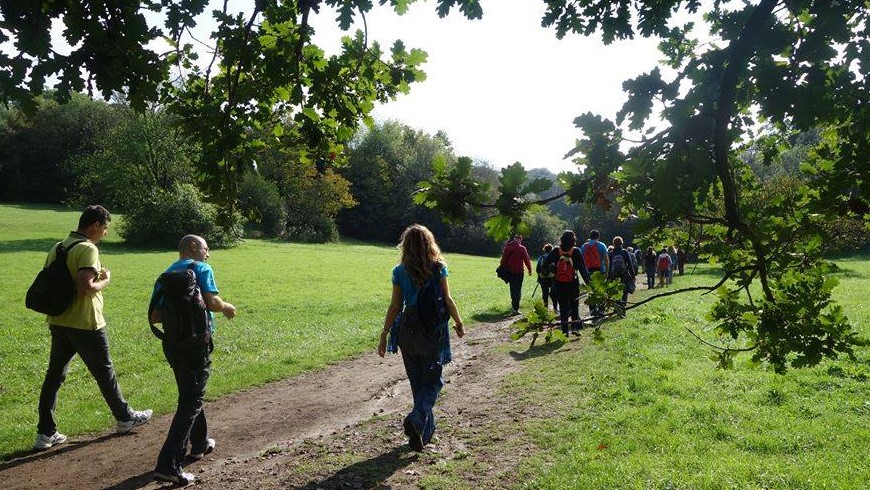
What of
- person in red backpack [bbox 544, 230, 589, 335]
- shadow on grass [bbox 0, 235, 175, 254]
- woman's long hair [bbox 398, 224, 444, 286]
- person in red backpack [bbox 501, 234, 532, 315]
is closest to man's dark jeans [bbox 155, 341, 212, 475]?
woman's long hair [bbox 398, 224, 444, 286]

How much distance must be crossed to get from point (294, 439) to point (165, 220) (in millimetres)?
37160

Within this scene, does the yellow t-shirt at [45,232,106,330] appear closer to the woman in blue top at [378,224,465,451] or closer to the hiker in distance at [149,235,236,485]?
the hiker in distance at [149,235,236,485]

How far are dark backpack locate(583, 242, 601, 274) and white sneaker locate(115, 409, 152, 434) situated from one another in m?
8.48

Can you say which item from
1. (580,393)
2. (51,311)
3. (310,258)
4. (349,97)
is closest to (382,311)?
(580,393)

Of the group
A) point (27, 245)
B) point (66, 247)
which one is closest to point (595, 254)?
point (66, 247)

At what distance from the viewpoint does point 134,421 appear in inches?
264

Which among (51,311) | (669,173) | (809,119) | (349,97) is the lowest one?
(51,311)

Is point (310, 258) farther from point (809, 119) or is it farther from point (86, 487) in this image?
point (809, 119)

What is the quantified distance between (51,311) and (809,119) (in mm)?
6509

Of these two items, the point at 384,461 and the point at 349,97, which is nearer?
the point at 349,97

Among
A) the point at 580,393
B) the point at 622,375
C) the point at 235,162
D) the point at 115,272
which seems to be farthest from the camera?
the point at 115,272

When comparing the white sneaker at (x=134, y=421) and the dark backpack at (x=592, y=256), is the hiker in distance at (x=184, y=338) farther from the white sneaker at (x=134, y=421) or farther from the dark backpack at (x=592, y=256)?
the dark backpack at (x=592, y=256)

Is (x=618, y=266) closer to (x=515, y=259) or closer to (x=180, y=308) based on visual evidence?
(x=515, y=259)

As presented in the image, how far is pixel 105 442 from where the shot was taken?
20.8 feet
